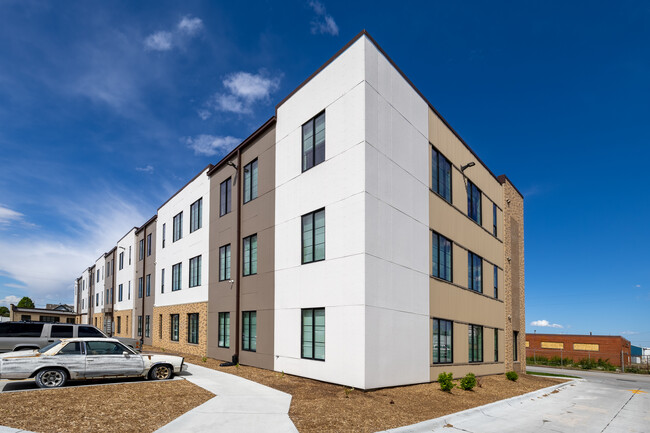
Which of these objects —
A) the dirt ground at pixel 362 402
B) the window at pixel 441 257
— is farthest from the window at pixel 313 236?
the window at pixel 441 257

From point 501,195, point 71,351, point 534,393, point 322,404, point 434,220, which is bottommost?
point 534,393

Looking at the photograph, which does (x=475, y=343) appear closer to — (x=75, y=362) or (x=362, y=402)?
(x=362, y=402)

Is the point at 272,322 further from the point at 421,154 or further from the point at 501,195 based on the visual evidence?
the point at 501,195

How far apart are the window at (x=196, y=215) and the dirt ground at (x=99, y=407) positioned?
17.1 metres

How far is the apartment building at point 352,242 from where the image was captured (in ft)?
52.3

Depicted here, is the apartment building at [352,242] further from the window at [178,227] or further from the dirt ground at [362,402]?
the window at [178,227]

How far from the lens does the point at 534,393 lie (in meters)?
19.8

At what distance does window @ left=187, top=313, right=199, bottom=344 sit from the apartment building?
0.17m

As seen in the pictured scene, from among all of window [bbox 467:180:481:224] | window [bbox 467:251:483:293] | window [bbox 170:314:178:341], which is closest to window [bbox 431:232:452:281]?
window [bbox 467:251:483:293]

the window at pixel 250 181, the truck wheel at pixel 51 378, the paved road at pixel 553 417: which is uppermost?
the window at pixel 250 181

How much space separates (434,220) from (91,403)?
15.4 m

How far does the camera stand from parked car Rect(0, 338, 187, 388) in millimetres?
12773

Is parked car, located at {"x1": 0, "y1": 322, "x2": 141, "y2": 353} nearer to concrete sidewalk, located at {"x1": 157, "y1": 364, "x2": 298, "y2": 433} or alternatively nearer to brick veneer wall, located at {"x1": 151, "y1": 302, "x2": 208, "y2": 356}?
concrete sidewalk, located at {"x1": 157, "y1": 364, "x2": 298, "y2": 433}

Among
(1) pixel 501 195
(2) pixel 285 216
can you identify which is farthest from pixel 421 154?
(1) pixel 501 195
